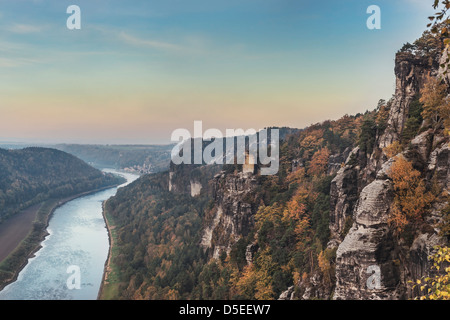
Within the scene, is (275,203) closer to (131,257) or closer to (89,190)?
(131,257)

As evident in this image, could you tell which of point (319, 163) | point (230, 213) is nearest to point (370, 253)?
point (319, 163)

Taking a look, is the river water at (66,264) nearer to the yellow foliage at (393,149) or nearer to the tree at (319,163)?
the tree at (319,163)

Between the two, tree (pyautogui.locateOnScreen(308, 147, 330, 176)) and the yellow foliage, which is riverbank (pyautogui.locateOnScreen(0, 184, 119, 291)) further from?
the yellow foliage

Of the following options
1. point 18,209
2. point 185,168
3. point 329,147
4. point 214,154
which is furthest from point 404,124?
point 18,209

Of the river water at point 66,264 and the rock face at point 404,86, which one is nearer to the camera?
the rock face at point 404,86

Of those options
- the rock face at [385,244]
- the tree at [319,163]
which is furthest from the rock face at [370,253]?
the tree at [319,163]

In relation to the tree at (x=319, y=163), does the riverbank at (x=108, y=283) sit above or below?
below

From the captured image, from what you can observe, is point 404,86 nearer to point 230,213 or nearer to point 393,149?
point 393,149
